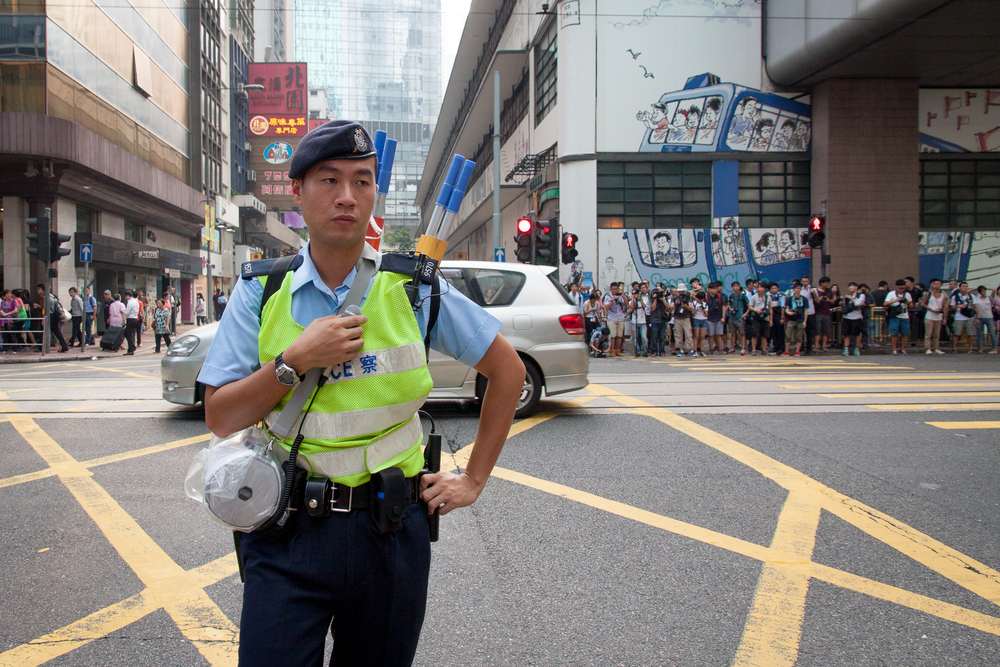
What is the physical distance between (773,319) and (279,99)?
127 ft

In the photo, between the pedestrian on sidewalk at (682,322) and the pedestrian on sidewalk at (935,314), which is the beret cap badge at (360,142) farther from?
the pedestrian on sidewalk at (935,314)

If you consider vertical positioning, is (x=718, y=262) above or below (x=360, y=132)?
above

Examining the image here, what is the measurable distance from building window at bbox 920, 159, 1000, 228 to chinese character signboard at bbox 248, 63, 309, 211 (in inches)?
1364

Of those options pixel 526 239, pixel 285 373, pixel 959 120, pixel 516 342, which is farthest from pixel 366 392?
pixel 959 120

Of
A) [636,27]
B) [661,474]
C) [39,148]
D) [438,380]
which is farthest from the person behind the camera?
[636,27]

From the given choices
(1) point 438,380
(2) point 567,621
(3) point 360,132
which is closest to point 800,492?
(2) point 567,621

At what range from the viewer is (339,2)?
12394 centimetres

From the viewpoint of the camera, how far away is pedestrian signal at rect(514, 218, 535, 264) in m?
14.8

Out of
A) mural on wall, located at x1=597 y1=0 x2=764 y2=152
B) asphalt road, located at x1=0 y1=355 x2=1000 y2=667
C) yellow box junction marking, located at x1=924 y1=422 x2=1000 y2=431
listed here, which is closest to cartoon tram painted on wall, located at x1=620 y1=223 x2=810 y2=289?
mural on wall, located at x1=597 y1=0 x2=764 y2=152

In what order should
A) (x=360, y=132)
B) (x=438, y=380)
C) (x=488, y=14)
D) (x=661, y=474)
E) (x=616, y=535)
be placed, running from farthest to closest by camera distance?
(x=488, y=14) < (x=438, y=380) < (x=661, y=474) < (x=616, y=535) < (x=360, y=132)

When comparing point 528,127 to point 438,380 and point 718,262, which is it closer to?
point 718,262

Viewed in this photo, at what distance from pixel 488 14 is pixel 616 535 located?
108 feet

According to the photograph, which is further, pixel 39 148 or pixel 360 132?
pixel 39 148

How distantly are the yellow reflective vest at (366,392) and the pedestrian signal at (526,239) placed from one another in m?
13.3
